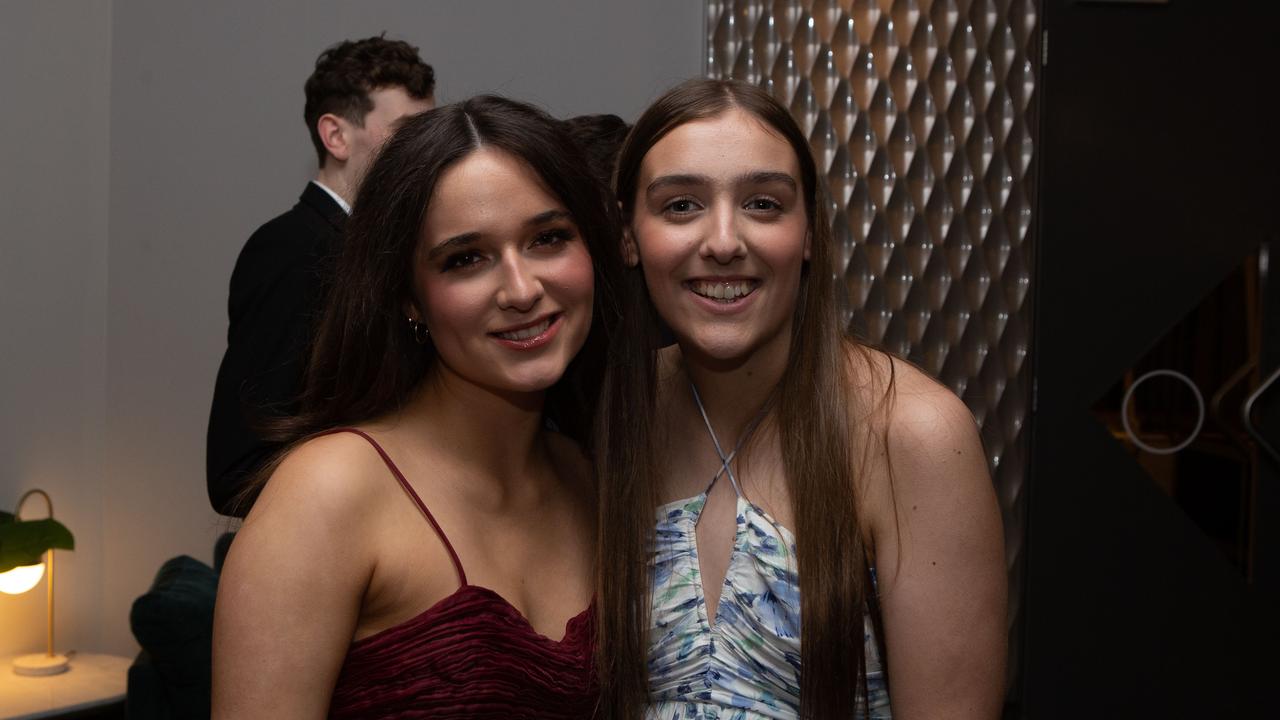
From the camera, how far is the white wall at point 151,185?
144 inches

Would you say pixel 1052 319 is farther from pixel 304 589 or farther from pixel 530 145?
pixel 304 589

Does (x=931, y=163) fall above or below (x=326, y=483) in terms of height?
above

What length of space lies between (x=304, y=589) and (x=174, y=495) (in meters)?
2.81

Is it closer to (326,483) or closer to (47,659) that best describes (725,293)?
(326,483)

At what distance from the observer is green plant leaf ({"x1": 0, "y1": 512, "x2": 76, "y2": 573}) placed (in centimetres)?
325

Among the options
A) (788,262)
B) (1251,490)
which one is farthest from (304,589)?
(1251,490)

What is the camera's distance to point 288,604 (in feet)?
4.56

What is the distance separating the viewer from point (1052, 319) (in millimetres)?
3527

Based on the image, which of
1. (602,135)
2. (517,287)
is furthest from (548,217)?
(602,135)

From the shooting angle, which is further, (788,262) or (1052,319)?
(1052,319)

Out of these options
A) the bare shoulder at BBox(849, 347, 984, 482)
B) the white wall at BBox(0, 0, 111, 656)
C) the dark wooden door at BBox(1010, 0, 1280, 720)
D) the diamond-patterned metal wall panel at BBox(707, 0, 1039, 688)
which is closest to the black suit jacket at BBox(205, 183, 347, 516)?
the bare shoulder at BBox(849, 347, 984, 482)

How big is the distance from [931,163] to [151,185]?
244 centimetres

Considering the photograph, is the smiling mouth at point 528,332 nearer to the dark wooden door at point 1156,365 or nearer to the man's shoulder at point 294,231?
the man's shoulder at point 294,231

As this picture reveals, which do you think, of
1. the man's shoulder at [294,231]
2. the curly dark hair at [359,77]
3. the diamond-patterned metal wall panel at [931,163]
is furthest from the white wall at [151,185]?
the man's shoulder at [294,231]
